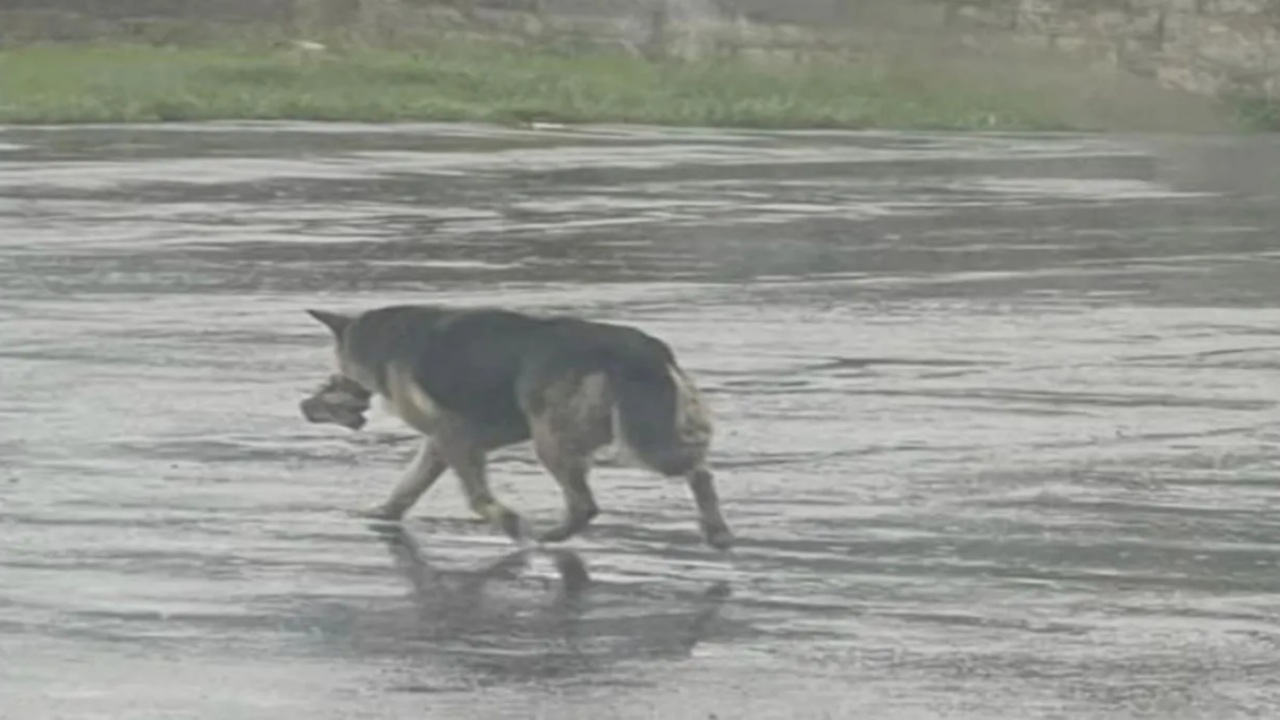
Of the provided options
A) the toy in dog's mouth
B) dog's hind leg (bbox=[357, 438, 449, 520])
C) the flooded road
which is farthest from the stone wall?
dog's hind leg (bbox=[357, 438, 449, 520])

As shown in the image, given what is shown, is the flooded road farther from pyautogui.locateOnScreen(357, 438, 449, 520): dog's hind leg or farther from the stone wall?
the stone wall

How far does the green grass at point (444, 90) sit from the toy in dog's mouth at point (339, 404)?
11.6 m

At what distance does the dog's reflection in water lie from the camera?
7918 millimetres

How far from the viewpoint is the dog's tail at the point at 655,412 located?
354 inches

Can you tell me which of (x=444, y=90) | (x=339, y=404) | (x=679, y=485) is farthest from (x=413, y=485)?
(x=444, y=90)

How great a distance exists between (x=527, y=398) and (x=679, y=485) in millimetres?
1096

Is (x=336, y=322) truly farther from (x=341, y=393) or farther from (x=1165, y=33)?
(x=1165, y=33)

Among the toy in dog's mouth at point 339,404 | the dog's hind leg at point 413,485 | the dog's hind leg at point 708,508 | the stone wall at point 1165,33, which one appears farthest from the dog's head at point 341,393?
the stone wall at point 1165,33

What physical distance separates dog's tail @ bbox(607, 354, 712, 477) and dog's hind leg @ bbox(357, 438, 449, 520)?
0.80 meters

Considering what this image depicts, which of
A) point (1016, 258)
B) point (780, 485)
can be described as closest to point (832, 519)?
point (780, 485)

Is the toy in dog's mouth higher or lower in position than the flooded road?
higher

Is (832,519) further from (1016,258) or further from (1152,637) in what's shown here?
(1016,258)

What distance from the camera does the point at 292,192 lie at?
20.4m

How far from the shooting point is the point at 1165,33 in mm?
23953
